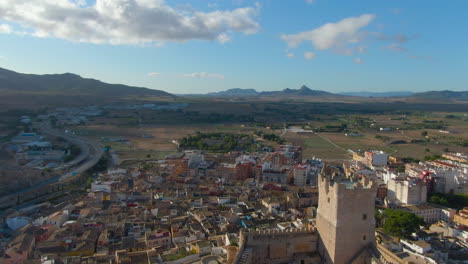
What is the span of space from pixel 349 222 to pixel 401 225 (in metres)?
13.1

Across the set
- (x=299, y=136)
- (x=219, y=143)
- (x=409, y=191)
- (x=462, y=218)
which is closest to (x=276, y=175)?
(x=409, y=191)

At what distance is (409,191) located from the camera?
3042 centimetres

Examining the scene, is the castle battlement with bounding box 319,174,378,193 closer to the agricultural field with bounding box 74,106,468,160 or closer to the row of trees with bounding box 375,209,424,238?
the row of trees with bounding box 375,209,424,238

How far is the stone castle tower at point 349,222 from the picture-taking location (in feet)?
40.5

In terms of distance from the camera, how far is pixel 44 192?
36.4 meters

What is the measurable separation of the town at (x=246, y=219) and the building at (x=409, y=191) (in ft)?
0.28

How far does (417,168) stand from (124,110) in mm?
113271

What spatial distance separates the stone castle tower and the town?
1.4 inches

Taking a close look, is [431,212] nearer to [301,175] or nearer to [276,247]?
[301,175]

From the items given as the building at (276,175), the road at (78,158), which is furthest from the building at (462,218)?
the road at (78,158)

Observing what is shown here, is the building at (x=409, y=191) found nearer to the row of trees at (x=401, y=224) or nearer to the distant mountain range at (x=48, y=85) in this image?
the row of trees at (x=401, y=224)

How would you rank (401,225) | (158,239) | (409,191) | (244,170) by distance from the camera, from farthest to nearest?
(244,170) → (409,191) → (401,225) → (158,239)

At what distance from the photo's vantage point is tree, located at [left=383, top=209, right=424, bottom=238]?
23031 millimetres

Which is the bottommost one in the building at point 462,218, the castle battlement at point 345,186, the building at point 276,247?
the building at point 462,218
